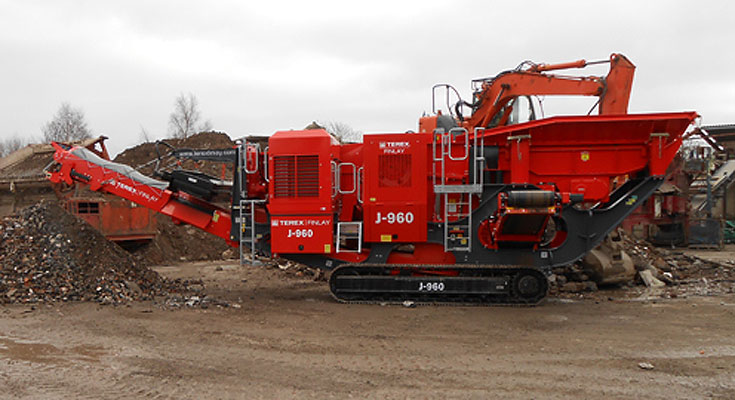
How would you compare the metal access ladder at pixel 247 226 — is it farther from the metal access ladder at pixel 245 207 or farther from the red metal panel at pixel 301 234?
the red metal panel at pixel 301 234

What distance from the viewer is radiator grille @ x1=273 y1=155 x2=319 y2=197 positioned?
25.6ft

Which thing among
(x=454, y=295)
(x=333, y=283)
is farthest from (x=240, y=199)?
(x=454, y=295)

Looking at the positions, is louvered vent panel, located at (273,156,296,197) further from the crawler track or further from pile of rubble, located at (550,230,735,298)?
pile of rubble, located at (550,230,735,298)

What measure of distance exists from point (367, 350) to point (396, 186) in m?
3.04

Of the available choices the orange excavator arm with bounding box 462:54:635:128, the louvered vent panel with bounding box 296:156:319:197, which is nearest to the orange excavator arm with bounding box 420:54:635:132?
the orange excavator arm with bounding box 462:54:635:128

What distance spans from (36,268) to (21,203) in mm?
6286

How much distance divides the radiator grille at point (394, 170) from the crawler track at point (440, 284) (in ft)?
4.13

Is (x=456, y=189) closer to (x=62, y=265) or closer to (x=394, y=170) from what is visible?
(x=394, y=170)

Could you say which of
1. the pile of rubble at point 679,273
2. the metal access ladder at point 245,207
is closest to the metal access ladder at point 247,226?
the metal access ladder at point 245,207

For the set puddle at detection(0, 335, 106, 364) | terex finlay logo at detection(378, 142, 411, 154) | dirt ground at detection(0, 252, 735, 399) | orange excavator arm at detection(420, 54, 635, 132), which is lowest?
dirt ground at detection(0, 252, 735, 399)

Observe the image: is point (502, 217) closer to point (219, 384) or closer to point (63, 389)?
point (219, 384)

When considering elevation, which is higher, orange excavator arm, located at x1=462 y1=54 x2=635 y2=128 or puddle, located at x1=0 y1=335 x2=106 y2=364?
orange excavator arm, located at x1=462 y1=54 x2=635 y2=128

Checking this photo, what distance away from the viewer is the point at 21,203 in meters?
13.1

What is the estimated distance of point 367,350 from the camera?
215 inches
